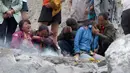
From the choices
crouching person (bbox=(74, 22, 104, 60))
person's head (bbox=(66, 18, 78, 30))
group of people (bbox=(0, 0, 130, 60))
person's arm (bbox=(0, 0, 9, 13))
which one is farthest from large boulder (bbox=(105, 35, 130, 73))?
person's head (bbox=(66, 18, 78, 30))

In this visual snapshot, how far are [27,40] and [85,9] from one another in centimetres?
282

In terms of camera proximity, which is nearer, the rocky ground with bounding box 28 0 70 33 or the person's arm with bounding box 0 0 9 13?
the person's arm with bounding box 0 0 9 13

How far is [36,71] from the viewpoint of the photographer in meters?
5.66

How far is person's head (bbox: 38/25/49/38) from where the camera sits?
8.04 meters

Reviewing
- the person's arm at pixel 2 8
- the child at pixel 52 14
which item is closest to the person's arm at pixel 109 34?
the child at pixel 52 14

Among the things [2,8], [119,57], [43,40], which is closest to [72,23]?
[43,40]

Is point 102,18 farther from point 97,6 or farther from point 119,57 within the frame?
point 119,57

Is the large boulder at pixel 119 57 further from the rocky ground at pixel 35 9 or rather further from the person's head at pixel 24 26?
the rocky ground at pixel 35 9

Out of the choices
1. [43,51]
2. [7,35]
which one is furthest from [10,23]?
[43,51]

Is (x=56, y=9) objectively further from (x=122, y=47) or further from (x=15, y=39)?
(x=122, y=47)

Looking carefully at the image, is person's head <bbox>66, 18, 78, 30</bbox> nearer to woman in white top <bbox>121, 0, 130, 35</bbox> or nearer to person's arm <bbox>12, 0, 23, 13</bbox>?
person's arm <bbox>12, 0, 23, 13</bbox>

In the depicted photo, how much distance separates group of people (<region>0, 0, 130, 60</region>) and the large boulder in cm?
191

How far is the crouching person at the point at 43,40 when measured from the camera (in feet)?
26.0

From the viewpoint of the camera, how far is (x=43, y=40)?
7.97 metres
